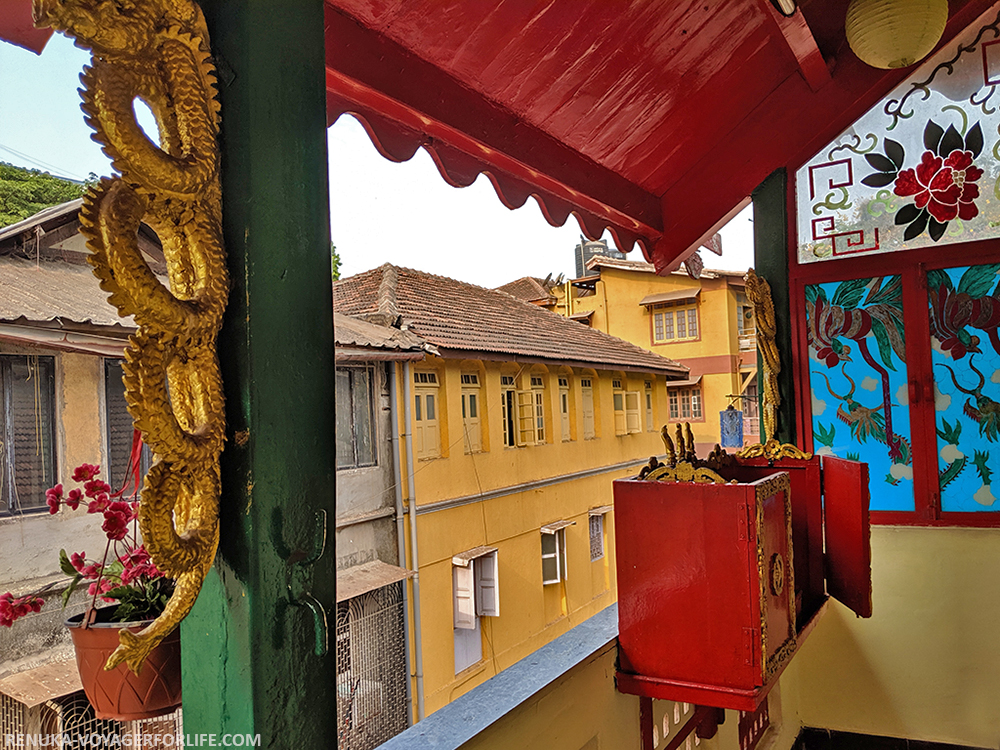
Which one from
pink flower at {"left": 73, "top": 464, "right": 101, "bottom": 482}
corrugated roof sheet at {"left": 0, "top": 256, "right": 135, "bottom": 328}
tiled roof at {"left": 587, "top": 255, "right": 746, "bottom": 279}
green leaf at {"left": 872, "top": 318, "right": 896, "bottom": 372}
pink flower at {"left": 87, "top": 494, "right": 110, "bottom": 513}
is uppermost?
tiled roof at {"left": 587, "top": 255, "right": 746, "bottom": 279}

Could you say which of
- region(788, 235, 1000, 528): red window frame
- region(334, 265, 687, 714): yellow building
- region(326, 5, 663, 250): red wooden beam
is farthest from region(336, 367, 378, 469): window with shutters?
region(788, 235, 1000, 528): red window frame

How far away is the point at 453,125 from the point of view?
183cm

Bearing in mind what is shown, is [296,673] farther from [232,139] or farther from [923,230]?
[923,230]

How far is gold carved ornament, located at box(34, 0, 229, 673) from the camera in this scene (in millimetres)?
695

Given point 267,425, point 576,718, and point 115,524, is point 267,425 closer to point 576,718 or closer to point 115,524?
point 115,524

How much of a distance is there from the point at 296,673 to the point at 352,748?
6.04 m

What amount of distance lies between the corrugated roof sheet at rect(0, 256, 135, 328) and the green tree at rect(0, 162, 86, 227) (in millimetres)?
133

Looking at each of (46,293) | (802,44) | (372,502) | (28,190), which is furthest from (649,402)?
(28,190)

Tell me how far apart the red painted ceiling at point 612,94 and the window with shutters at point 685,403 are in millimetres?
7461

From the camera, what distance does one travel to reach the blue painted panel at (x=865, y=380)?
2.78 m

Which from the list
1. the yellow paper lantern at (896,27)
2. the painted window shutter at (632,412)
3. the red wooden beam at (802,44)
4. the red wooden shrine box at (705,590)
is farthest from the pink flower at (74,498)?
the painted window shutter at (632,412)

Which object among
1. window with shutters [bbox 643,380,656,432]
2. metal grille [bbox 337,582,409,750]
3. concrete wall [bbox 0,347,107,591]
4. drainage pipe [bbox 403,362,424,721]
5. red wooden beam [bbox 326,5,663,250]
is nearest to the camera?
red wooden beam [bbox 326,5,663,250]

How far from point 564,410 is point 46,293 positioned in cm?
750

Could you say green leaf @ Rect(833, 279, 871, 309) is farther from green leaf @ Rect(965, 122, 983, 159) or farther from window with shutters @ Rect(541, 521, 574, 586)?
window with shutters @ Rect(541, 521, 574, 586)
